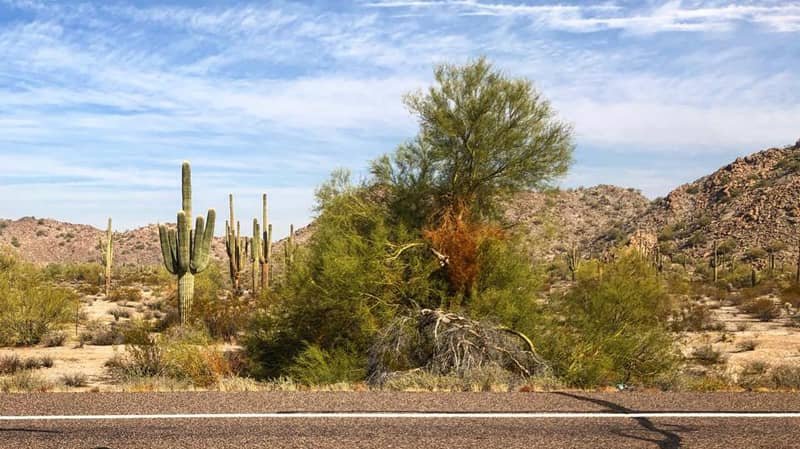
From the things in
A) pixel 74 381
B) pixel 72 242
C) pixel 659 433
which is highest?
pixel 72 242

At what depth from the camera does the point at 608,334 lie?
16078 millimetres

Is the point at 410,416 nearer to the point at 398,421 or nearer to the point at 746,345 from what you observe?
the point at 398,421

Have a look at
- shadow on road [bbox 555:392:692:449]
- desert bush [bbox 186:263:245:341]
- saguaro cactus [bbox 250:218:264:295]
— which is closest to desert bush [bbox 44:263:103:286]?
saguaro cactus [bbox 250:218:264:295]

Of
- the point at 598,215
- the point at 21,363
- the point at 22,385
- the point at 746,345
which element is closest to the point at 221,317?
the point at 21,363

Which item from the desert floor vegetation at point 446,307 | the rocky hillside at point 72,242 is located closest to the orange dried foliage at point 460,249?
the desert floor vegetation at point 446,307

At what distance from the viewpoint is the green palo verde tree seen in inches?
663

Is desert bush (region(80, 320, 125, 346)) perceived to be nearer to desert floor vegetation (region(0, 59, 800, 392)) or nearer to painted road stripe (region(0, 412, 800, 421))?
desert floor vegetation (region(0, 59, 800, 392))

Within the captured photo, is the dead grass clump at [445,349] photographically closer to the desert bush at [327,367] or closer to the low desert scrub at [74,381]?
the desert bush at [327,367]

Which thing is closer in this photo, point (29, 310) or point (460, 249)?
point (460, 249)

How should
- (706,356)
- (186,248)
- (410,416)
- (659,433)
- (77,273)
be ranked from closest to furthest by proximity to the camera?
(659,433) < (410,416) < (706,356) < (186,248) < (77,273)

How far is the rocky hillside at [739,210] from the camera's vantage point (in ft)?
191

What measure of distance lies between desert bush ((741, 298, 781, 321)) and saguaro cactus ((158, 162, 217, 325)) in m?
23.3

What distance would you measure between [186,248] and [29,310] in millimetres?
6707

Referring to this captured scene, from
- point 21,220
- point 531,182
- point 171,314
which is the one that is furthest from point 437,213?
point 21,220
